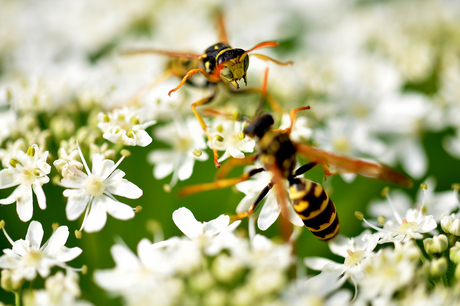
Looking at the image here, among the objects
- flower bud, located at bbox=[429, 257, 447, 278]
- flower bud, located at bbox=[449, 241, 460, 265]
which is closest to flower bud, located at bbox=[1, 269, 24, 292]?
flower bud, located at bbox=[429, 257, 447, 278]

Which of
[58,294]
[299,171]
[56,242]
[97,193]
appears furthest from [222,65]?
[58,294]

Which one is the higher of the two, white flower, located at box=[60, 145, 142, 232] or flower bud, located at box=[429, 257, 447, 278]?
white flower, located at box=[60, 145, 142, 232]

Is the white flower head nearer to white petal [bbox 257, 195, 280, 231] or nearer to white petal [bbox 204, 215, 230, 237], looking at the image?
white petal [bbox 257, 195, 280, 231]

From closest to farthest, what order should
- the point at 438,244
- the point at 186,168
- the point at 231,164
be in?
the point at 438,244
the point at 231,164
the point at 186,168

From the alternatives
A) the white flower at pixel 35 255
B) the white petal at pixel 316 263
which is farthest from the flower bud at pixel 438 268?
the white flower at pixel 35 255

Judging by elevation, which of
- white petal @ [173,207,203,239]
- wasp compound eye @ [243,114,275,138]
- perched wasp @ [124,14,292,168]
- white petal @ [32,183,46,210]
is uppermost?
perched wasp @ [124,14,292,168]

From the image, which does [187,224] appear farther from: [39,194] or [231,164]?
[39,194]

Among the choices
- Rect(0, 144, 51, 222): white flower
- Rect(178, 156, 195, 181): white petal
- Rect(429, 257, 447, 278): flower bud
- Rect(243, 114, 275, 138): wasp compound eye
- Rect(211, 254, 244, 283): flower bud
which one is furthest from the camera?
Rect(178, 156, 195, 181): white petal

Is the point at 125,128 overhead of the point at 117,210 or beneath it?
overhead
